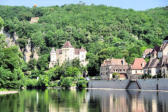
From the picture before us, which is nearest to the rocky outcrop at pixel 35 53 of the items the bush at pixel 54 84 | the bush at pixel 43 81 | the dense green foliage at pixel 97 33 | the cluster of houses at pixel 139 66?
the dense green foliage at pixel 97 33

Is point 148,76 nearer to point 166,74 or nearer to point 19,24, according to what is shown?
point 166,74

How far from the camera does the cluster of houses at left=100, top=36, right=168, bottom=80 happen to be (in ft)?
297

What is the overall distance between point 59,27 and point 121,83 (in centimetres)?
9146

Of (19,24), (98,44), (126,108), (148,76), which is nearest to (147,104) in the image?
(126,108)

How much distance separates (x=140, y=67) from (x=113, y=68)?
9109 millimetres

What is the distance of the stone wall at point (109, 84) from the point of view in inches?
3735

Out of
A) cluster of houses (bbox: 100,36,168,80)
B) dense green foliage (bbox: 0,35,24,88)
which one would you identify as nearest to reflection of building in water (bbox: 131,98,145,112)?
dense green foliage (bbox: 0,35,24,88)

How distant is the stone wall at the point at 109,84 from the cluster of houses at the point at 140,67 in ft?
17.5

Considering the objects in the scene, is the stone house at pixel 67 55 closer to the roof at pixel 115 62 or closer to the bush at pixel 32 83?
the bush at pixel 32 83

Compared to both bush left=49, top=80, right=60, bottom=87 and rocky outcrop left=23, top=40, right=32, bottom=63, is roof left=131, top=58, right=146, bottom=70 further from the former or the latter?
rocky outcrop left=23, top=40, right=32, bottom=63

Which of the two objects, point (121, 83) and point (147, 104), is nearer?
point (147, 104)

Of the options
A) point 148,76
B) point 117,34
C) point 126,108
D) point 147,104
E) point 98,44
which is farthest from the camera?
point 117,34

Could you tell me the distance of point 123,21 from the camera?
18612 cm

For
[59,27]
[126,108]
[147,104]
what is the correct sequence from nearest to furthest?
1. [126,108]
2. [147,104]
3. [59,27]
